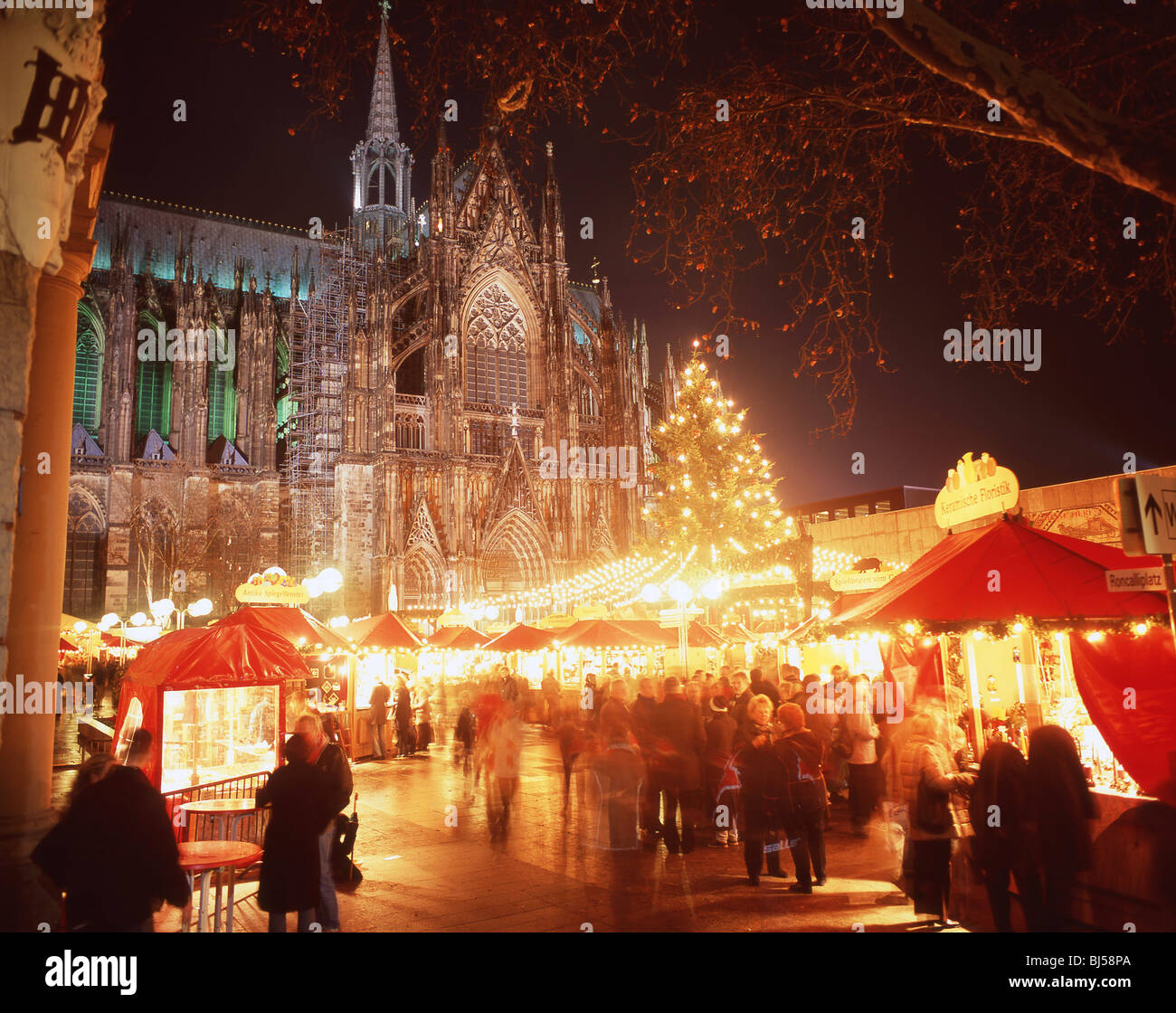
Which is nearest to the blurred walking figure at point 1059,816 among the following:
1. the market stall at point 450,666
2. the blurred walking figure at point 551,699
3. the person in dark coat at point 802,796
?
the person in dark coat at point 802,796

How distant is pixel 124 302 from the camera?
3794cm

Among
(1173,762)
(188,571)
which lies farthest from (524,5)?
(188,571)

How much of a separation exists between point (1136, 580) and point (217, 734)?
357 inches

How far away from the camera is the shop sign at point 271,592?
12.8 meters

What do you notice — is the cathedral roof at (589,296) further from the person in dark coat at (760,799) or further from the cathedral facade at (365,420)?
the person in dark coat at (760,799)

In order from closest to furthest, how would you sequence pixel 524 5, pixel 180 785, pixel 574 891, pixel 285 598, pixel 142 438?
pixel 524 5 < pixel 574 891 < pixel 180 785 < pixel 285 598 < pixel 142 438

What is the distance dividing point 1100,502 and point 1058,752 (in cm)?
1183

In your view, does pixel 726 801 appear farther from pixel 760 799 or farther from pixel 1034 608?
pixel 1034 608

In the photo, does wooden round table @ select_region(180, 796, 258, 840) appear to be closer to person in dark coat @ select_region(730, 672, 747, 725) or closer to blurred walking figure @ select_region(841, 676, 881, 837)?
person in dark coat @ select_region(730, 672, 747, 725)

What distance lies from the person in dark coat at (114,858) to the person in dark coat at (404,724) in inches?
498

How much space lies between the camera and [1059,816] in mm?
5098

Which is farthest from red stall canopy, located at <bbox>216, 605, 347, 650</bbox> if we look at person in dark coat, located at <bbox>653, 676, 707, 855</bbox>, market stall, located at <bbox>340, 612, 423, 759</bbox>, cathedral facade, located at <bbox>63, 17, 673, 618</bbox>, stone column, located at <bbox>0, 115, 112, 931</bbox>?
cathedral facade, located at <bbox>63, 17, 673, 618</bbox>

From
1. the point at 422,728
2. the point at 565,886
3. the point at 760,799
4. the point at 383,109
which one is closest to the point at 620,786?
→ the point at 565,886
